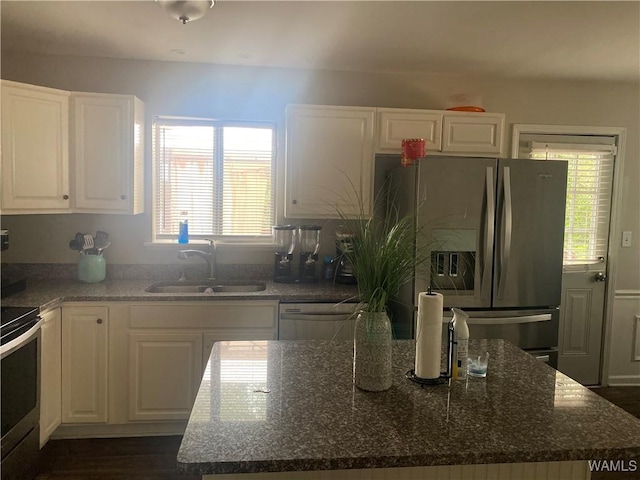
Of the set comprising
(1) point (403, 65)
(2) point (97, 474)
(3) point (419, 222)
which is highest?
(1) point (403, 65)

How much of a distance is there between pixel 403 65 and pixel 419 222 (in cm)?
123

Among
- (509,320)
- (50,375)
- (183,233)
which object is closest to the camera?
(50,375)

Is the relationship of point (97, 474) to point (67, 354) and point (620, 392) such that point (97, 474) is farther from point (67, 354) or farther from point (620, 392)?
point (620, 392)

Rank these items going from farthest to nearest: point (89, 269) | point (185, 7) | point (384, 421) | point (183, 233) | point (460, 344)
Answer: point (183, 233), point (89, 269), point (185, 7), point (460, 344), point (384, 421)

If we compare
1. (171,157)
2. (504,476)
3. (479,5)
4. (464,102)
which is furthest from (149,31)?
(504,476)

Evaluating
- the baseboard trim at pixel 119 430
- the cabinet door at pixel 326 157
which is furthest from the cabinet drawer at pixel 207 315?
the cabinet door at pixel 326 157

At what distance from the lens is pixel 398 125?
10.5 ft

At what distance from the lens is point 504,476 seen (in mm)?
1229

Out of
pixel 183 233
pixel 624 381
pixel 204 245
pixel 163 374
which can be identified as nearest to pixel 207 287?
pixel 204 245

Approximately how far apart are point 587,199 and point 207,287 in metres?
3.01

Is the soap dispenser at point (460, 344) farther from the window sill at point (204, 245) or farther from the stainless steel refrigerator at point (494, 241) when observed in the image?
the window sill at point (204, 245)

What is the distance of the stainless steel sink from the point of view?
320 cm

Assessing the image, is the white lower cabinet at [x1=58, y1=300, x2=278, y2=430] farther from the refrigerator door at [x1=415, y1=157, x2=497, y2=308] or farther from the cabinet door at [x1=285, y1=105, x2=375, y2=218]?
the refrigerator door at [x1=415, y1=157, x2=497, y2=308]

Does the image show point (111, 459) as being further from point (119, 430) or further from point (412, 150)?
point (412, 150)
